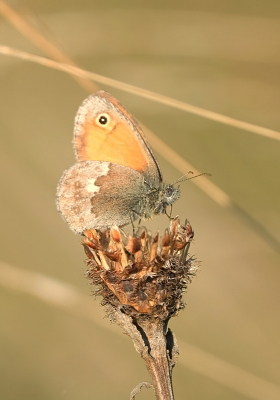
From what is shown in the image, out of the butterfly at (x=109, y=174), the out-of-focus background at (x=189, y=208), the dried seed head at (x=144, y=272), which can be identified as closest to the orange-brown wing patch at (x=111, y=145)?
the butterfly at (x=109, y=174)

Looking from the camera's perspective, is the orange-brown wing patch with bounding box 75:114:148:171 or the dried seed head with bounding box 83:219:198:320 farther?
the orange-brown wing patch with bounding box 75:114:148:171

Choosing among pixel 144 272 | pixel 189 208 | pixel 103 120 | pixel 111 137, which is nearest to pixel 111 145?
pixel 111 137

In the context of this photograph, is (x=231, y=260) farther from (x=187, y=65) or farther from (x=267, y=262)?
(x=187, y=65)

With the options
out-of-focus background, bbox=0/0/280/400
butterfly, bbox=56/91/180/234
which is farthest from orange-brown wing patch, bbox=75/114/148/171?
out-of-focus background, bbox=0/0/280/400

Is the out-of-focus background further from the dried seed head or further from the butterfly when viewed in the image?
the dried seed head

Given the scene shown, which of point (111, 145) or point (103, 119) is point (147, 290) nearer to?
point (111, 145)
